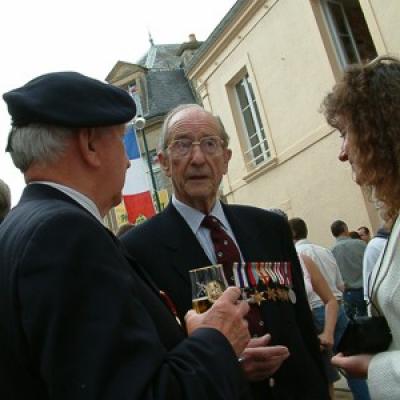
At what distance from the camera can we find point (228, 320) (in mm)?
1378

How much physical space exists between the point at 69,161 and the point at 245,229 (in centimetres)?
115

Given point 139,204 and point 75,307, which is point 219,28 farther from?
point 75,307

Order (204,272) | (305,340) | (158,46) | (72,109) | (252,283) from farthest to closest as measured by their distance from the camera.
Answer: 1. (158,46)
2. (305,340)
3. (252,283)
4. (204,272)
5. (72,109)

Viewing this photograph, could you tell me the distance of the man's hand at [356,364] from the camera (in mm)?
1751

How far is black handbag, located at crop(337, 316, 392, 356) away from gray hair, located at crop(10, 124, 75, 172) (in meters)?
1.15

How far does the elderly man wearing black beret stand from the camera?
3.51ft

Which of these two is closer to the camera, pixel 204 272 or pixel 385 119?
pixel 204 272

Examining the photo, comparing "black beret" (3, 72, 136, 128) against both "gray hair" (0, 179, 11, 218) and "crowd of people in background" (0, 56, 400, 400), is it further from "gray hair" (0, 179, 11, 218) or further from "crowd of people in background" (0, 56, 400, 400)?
"gray hair" (0, 179, 11, 218)

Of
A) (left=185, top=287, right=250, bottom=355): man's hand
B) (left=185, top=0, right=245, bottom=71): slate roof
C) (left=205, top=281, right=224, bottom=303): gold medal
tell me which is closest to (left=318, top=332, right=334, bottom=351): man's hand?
(left=205, top=281, right=224, bottom=303): gold medal

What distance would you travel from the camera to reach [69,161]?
4.70 ft

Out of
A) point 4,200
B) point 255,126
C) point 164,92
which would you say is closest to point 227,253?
point 4,200

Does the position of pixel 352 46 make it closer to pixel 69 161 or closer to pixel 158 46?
pixel 69 161

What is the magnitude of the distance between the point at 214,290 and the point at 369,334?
2.01ft

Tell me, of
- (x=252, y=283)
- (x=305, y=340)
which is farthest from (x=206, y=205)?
(x=305, y=340)
